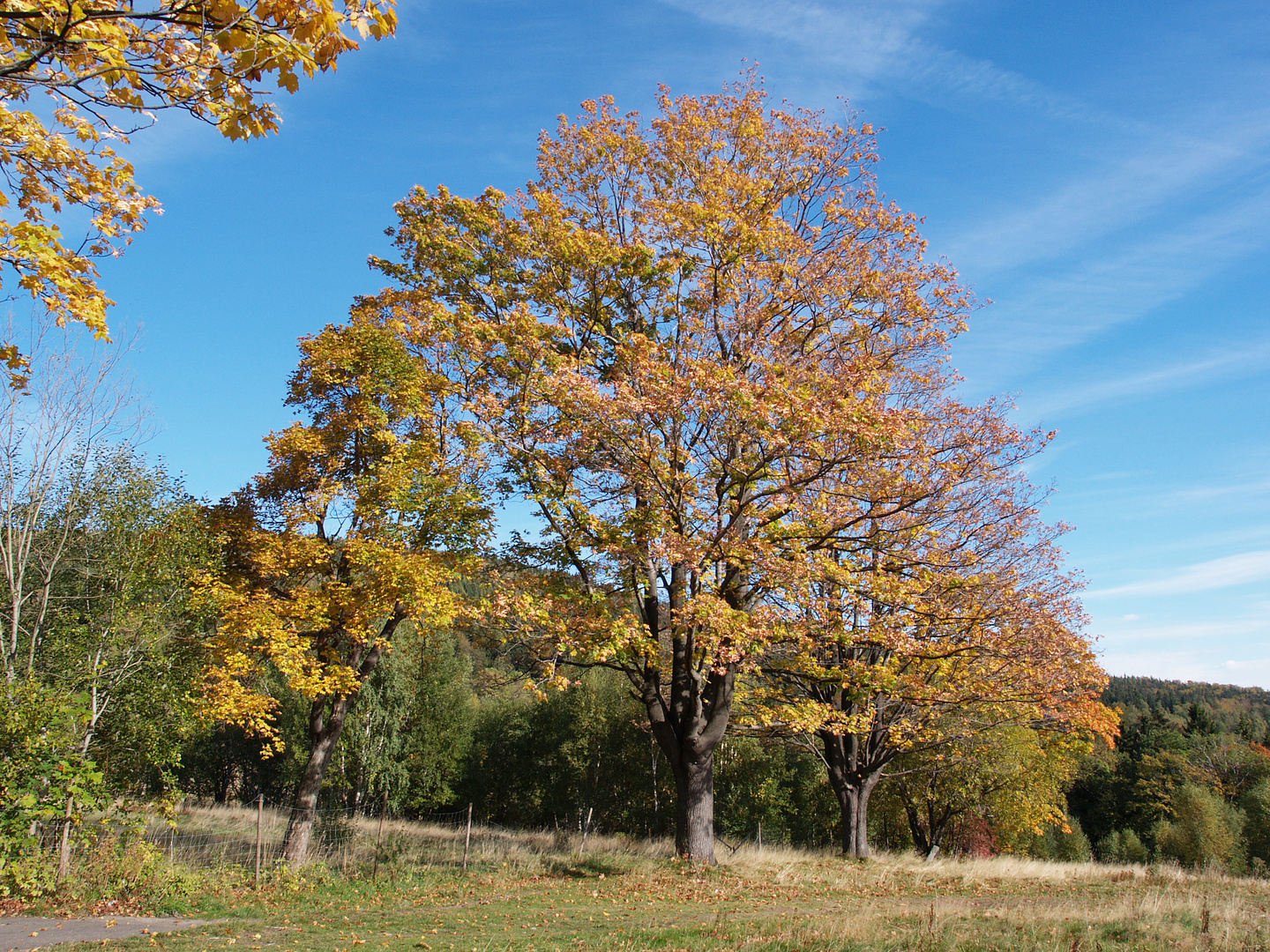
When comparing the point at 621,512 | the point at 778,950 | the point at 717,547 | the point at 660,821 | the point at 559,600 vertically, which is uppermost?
the point at 621,512

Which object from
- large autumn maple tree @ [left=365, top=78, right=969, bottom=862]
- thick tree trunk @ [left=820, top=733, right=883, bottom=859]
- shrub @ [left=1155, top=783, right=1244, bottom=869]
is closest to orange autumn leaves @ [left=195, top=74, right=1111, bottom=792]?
large autumn maple tree @ [left=365, top=78, right=969, bottom=862]

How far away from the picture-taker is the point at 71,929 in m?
9.07

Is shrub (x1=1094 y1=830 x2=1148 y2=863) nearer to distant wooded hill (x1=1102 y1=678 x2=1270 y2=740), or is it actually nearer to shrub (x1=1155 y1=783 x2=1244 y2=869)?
shrub (x1=1155 y1=783 x2=1244 y2=869)

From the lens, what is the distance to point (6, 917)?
31.5 ft

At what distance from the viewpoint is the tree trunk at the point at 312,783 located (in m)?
14.7

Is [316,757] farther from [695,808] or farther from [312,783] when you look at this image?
[695,808]

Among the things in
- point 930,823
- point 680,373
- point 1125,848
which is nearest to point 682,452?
point 680,373

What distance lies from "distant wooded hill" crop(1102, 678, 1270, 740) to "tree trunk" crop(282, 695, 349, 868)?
99.5 m

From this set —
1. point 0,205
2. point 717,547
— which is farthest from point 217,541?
point 0,205

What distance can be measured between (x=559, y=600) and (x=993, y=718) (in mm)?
11896

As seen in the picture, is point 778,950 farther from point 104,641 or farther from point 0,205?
point 104,641

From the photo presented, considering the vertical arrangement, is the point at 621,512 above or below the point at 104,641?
above

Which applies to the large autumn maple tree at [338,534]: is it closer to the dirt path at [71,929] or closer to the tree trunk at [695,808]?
the dirt path at [71,929]

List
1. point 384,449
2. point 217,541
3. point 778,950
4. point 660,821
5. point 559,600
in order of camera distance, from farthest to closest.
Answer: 1. point 660,821
2. point 384,449
3. point 217,541
4. point 559,600
5. point 778,950
